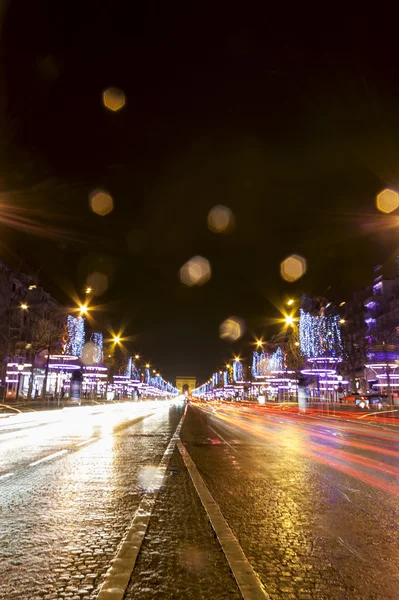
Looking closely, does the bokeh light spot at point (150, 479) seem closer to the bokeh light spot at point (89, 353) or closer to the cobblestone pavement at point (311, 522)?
the cobblestone pavement at point (311, 522)

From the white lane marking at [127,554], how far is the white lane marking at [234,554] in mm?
859

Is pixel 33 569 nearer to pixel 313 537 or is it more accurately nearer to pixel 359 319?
pixel 313 537

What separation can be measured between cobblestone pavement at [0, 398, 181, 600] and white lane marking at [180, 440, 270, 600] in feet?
3.70

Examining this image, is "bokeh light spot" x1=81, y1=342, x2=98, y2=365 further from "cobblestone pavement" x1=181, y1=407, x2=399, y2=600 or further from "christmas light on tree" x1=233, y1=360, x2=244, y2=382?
"christmas light on tree" x1=233, y1=360, x2=244, y2=382

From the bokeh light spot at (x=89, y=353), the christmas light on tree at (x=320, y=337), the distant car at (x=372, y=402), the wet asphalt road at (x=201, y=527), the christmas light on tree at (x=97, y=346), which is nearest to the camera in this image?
the wet asphalt road at (x=201, y=527)

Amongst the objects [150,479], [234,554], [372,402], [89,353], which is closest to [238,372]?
[89,353]

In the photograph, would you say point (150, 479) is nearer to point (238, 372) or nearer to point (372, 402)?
point (372, 402)

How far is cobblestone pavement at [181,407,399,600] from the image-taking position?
4105 millimetres

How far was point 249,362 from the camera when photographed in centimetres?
17500

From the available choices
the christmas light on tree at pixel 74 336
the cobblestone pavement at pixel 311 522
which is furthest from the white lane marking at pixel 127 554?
the christmas light on tree at pixel 74 336

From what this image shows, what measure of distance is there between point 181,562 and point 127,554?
0.58 m

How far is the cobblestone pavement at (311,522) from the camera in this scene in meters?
4.11

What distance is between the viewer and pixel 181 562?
4523 millimetres

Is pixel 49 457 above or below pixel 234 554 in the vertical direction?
above
